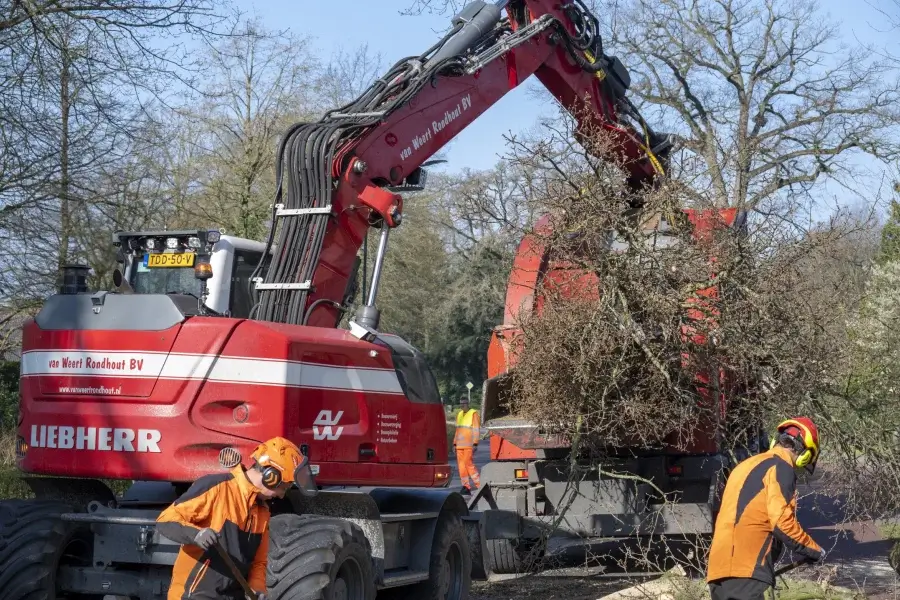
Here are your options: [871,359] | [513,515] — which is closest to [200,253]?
[513,515]

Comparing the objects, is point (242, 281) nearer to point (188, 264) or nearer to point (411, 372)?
point (188, 264)

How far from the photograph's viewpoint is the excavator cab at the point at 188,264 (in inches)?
343

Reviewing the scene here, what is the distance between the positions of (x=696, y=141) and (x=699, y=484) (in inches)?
143

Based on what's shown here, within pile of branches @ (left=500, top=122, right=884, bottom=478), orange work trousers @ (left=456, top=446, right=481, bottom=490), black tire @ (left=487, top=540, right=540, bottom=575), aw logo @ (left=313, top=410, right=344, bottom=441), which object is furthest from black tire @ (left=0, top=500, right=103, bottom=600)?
orange work trousers @ (left=456, top=446, right=481, bottom=490)

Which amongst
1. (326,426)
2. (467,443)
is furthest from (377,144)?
(467,443)

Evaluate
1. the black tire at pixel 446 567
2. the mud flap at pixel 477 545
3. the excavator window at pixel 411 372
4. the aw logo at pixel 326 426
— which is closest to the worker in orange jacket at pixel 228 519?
the aw logo at pixel 326 426

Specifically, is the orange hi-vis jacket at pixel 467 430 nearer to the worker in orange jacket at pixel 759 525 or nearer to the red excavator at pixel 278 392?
the red excavator at pixel 278 392

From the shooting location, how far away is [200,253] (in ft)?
27.1

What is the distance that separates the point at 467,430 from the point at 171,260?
10.2m

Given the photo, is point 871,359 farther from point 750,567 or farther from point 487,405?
point 750,567

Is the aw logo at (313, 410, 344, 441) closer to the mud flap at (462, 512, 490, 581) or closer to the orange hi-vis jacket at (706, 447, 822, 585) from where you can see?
the mud flap at (462, 512, 490, 581)

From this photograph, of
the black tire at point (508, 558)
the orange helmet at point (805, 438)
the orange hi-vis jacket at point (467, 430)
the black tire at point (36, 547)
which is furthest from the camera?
the orange hi-vis jacket at point (467, 430)

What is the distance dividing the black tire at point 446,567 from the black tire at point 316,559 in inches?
52.5

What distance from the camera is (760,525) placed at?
5.99 metres
